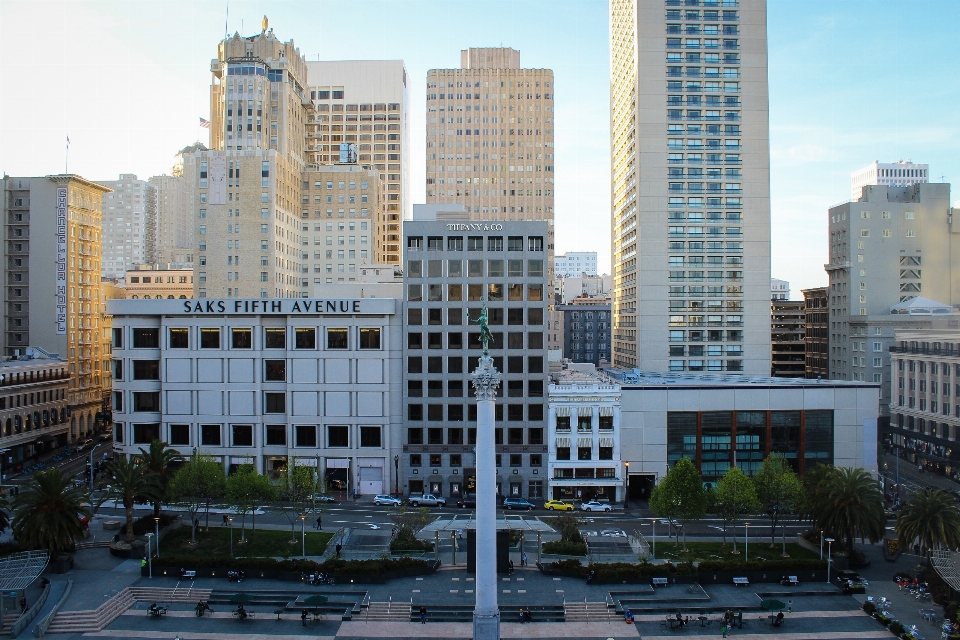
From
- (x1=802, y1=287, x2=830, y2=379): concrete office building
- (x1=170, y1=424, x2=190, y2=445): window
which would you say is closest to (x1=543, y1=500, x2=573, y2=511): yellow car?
(x1=170, y1=424, x2=190, y2=445): window

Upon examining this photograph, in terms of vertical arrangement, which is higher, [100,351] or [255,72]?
[255,72]

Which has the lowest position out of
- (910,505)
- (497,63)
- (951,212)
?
(910,505)

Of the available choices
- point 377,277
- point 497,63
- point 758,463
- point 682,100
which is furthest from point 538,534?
point 497,63

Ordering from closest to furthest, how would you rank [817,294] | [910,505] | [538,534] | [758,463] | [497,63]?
[910,505] < [538,534] < [758,463] < [817,294] < [497,63]

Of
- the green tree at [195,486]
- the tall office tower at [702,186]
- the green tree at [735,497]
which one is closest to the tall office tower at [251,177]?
the tall office tower at [702,186]

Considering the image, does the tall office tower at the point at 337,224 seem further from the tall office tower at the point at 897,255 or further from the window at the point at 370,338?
the tall office tower at the point at 897,255

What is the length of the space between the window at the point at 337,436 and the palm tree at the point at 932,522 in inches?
2293

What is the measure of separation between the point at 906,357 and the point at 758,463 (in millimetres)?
45809

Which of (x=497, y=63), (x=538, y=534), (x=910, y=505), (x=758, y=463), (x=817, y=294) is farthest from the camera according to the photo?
(x=497, y=63)

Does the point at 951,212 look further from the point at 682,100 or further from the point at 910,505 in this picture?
the point at 910,505

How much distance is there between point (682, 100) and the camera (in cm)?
11488

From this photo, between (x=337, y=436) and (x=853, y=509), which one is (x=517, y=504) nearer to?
(x=337, y=436)

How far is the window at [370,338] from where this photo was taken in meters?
89.7

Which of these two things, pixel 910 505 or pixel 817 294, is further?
pixel 817 294
